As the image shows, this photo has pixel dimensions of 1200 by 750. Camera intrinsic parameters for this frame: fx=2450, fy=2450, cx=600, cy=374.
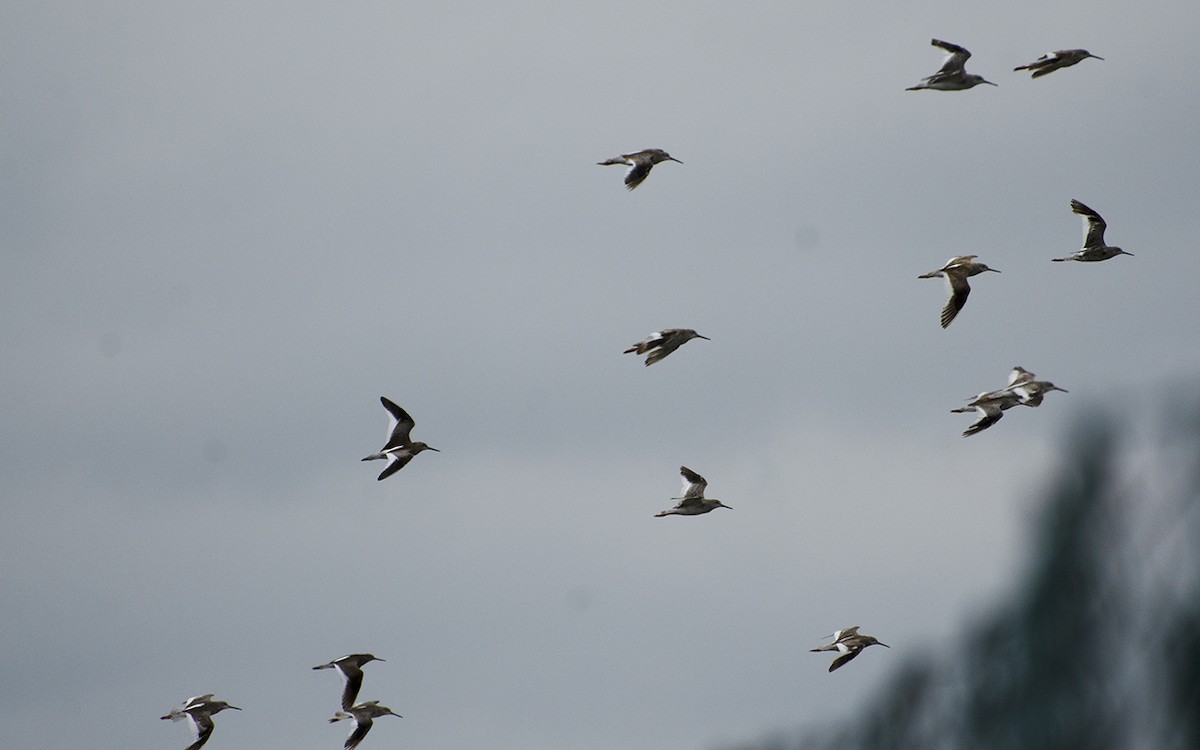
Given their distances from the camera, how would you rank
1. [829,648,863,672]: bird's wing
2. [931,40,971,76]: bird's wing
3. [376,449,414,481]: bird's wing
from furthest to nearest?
[376,449,414,481]: bird's wing, [931,40,971,76]: bird's wing, [829,648,863,672]: bird's wing

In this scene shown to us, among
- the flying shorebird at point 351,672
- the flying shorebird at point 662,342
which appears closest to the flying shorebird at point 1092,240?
the flying shorebird at point 662,342

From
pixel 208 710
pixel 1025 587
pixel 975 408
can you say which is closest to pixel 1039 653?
pixel 1025 587

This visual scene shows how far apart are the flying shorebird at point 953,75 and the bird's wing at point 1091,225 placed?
12.6 feet

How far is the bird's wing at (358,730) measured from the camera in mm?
57875

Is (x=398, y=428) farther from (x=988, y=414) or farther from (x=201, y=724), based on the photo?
(x=988, y=414)

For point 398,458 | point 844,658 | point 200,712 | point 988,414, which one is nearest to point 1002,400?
point 988,414

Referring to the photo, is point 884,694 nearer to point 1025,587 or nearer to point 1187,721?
point 1025,587

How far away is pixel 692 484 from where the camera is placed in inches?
2290

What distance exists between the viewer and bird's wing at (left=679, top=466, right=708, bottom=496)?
190 feet

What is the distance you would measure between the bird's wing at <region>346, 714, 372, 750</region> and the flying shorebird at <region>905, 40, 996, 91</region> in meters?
20.1

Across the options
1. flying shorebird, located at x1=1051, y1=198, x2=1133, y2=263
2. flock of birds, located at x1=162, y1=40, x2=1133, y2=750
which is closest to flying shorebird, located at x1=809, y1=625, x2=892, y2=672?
flock of birds, located at x1=162, y1=40, x2=1133, y2=750

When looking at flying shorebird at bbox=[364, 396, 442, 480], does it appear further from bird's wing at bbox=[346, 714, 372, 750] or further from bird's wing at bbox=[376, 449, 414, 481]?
bird's wing at bbox=[346, 714, 372, 750]

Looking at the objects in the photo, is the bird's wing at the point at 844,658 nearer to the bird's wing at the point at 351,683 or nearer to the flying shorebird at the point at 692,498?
the flying shorebird at the point at 692,498

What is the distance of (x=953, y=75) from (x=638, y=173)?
7700 millimetres
